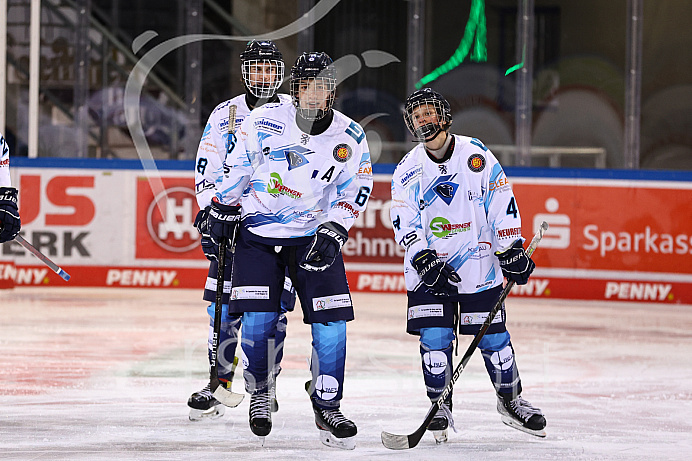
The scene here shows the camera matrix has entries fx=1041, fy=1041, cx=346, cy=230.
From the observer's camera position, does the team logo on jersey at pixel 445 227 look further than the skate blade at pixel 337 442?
Yes

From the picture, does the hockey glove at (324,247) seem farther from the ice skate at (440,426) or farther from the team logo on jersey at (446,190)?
the ice skate at (440,426)

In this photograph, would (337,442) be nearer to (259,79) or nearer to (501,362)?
(501,362)

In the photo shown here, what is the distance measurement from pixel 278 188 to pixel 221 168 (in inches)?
25.7

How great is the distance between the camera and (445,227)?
459 centimetres

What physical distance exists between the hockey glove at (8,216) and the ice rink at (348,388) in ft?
2.77

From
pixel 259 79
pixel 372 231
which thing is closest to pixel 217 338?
pixel 259 79

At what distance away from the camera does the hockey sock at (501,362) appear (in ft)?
15.1

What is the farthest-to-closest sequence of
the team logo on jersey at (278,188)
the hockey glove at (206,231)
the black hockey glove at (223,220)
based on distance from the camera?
the hockey glove at (206,231) → the black hockey glove at (223,220) → the team logo on jersey at (278,188)

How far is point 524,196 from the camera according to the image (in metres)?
10.4

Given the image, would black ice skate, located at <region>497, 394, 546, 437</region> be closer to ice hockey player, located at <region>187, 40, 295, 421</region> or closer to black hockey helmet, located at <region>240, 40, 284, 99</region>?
ice hockey player, located at <region>187, 40, 295, 421</region>

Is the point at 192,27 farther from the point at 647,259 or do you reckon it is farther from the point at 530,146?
the point at 647,259

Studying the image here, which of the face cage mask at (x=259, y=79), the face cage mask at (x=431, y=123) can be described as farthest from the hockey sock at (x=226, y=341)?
the face cage mask at (x=431, y=123)

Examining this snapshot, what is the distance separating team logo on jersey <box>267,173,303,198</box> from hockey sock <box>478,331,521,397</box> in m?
1.07

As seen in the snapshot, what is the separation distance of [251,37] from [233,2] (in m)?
0.43
